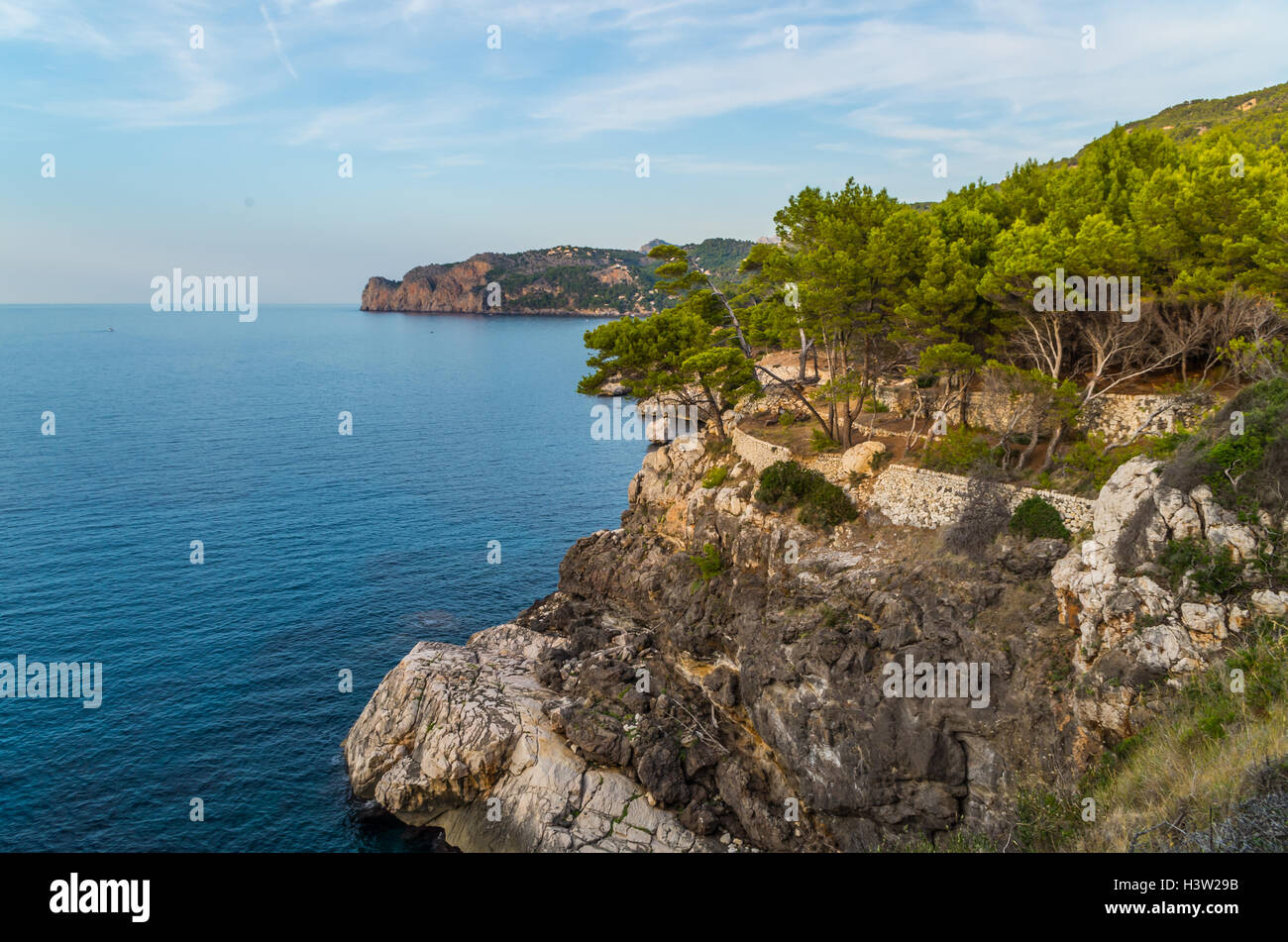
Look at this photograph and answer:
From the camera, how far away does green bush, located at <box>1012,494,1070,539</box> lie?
83.4ft

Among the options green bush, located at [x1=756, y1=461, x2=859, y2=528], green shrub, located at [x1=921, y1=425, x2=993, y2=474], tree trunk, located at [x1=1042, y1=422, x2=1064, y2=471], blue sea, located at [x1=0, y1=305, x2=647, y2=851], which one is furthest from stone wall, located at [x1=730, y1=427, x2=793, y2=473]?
blue sea, located at [x1=0, y1=305, x2=647, y2=851]

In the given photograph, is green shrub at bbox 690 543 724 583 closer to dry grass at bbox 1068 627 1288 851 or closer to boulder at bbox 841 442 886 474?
boulder at bbox 841 442 886 474

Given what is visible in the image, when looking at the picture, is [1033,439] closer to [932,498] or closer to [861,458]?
[932,498]

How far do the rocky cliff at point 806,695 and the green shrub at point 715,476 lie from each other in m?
2.22

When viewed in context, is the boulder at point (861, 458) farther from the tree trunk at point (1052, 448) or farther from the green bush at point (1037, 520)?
the green bush at point (1037, 520)

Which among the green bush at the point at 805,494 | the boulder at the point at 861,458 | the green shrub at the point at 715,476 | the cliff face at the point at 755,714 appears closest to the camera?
the cliff face at the point at 755,714

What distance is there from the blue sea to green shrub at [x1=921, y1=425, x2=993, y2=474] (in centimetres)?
2551

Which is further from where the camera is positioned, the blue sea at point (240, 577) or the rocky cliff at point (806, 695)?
the blue sea at point (240, 577)

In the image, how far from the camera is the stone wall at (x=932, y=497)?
25594 millimetres

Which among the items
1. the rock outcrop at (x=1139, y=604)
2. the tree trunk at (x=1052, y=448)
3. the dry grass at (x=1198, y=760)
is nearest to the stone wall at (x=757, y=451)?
the tree trunk at (x=1052, y=448)

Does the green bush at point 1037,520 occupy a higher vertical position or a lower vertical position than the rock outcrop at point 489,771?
higher
